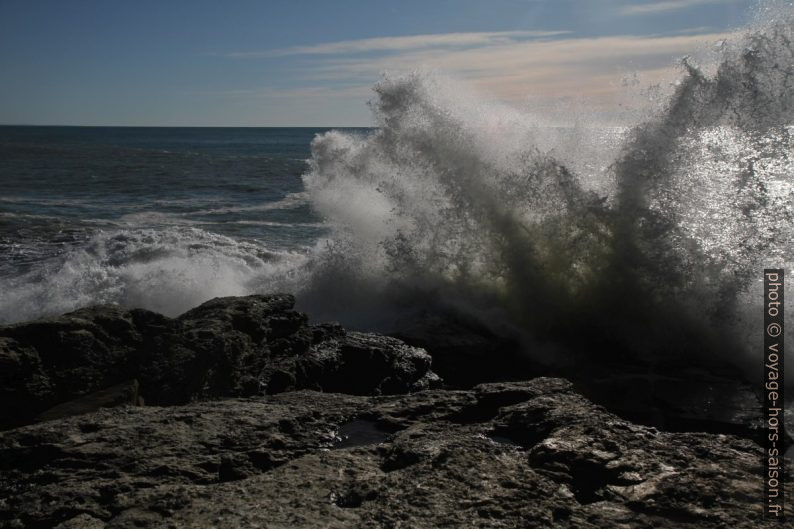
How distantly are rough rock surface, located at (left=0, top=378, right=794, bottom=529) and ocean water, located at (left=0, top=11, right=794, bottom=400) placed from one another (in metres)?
3.49

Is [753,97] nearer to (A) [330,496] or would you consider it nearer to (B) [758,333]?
(B) [758,333]

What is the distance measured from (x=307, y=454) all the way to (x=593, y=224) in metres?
5.55

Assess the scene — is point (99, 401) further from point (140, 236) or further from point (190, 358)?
point (140, 236)

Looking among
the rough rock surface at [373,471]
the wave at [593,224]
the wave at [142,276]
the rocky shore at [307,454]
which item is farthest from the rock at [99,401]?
the wave at [142,276]

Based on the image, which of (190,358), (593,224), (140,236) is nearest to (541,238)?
(593,224)

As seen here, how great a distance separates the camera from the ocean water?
6.82 meters

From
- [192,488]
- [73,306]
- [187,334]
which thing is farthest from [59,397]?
[73,306]

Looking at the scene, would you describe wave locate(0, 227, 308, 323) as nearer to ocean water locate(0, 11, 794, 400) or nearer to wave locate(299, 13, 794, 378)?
ocean water locate(0, 11, 794, 400)

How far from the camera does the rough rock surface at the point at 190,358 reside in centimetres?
395

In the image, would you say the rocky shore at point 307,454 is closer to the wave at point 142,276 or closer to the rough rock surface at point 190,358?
the rough rock surface at point 190,358

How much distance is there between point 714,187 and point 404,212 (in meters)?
3.77

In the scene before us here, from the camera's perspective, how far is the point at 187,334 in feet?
14.9

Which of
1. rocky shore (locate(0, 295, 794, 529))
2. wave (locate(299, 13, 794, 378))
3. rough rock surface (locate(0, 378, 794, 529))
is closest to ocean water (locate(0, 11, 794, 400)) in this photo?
wave (locate(299, 13, 794, 378))

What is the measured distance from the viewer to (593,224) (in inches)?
303
